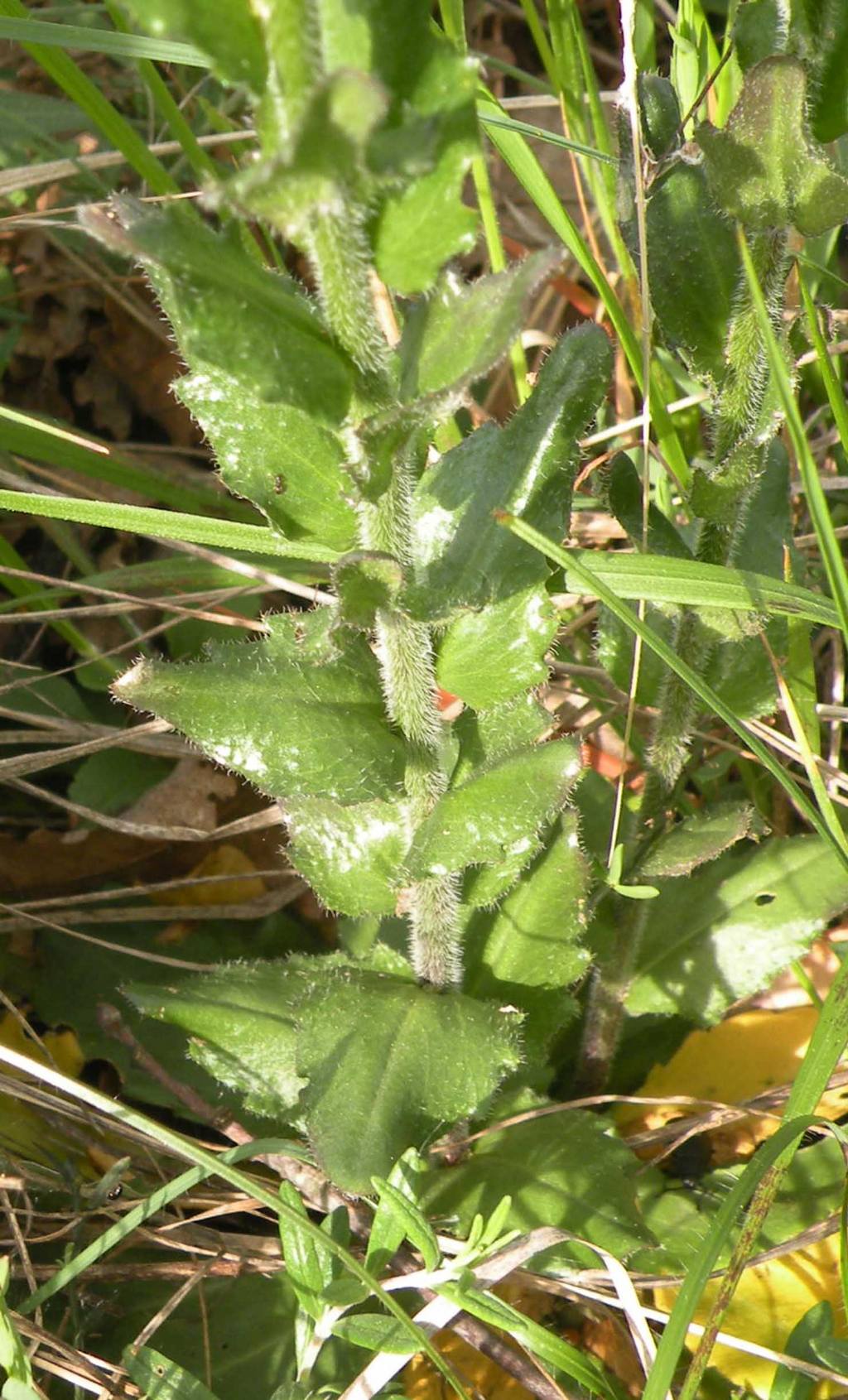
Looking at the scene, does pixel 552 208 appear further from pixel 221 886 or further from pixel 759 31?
pixel 221 886

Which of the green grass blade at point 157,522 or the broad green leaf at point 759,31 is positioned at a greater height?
the broad green leaf at point 759,31

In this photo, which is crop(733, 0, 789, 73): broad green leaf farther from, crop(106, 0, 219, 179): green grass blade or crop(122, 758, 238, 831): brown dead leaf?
crop(122, 758, 238, 831): brown dead leaf

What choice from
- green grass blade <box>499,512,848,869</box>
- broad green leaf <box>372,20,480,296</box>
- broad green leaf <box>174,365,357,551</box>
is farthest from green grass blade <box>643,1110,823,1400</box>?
broad green leaf <box>372,20,480,296</box>

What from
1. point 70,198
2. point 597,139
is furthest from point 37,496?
point 70,198

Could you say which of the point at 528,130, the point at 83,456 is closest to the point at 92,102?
the point at 83,456

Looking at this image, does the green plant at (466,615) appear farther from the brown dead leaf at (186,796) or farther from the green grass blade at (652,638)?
the brown dead leaf at (186,796)

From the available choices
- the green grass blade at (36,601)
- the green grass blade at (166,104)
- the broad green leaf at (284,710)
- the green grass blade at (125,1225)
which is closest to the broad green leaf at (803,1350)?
the green grass blade at (125,1225)

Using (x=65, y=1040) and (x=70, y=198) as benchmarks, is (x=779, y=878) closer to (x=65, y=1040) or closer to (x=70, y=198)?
(x=65, y=1040)
